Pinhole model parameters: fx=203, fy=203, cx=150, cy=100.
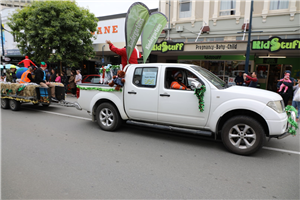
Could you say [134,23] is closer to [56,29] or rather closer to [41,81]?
[41,81]

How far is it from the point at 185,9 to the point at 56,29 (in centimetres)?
1064

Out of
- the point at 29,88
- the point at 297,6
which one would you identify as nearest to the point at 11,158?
the point at 29,88

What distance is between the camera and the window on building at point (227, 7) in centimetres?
1581

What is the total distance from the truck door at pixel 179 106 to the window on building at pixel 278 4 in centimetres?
1359

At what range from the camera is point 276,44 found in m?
11.1

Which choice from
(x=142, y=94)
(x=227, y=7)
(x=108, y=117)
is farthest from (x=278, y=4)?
(x=108, y=117)

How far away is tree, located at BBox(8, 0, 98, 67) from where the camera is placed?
14.7 m

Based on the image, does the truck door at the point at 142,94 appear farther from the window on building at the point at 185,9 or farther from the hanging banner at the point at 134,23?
the window on building at the point at 185,9

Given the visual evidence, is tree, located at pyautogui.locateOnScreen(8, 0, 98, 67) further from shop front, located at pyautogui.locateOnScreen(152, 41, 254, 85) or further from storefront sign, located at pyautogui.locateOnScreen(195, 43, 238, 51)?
storefront sign, located at pyautogui.locateOnScreen(195, 43, 238, 51)

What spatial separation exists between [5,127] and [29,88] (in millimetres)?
2090

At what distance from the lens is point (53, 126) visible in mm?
6395

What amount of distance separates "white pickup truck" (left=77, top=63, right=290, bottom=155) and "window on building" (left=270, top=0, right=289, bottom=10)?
13310 mm

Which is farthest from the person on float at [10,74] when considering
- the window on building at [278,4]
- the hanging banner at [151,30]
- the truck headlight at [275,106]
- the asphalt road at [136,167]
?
the window on building at [278,4]

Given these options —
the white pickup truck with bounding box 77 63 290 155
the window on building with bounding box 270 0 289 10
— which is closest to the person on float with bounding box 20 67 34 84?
the white pickup truck with bounding box 77 63 290 155
